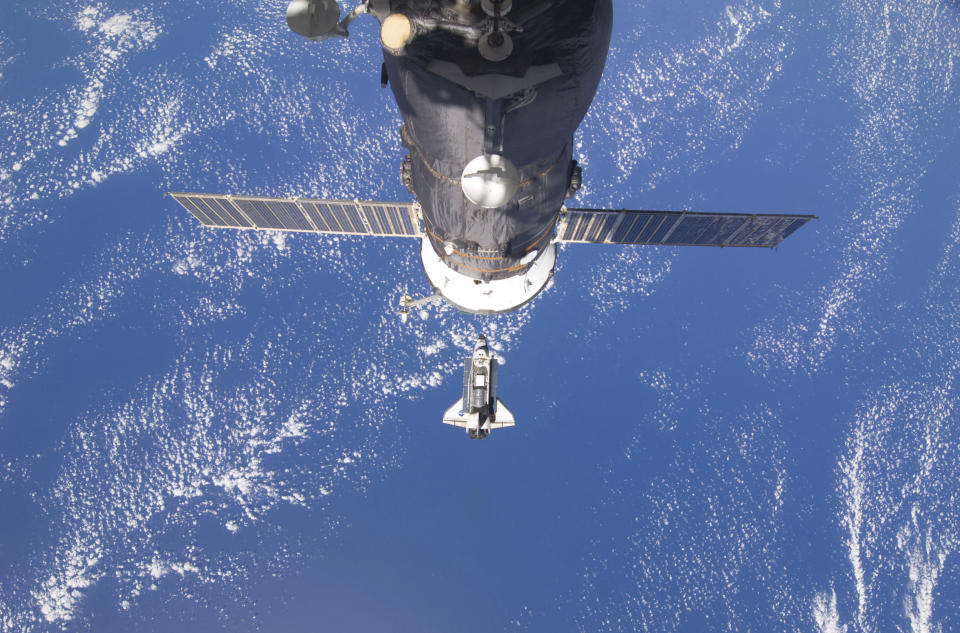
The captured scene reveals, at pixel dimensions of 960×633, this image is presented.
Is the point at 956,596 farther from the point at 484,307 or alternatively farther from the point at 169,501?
the point at 169,501

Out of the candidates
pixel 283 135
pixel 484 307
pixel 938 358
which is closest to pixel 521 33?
pixel 484 307

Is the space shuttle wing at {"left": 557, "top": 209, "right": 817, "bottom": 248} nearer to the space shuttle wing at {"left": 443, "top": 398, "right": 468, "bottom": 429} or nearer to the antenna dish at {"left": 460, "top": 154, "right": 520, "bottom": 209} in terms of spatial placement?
the space shuttle wing at {"left": 443, "top": 398, "right": 468, "bottom": 429}

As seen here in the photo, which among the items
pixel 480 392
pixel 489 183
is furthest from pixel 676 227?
pixel 489 183

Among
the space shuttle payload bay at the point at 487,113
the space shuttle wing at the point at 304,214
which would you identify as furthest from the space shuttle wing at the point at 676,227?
the space shuttle wing at the point at 304,214

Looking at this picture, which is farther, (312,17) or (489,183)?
(489,183)

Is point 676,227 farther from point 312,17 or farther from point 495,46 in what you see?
point 312,17

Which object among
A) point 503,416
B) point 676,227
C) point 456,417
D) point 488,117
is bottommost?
point 456,417
